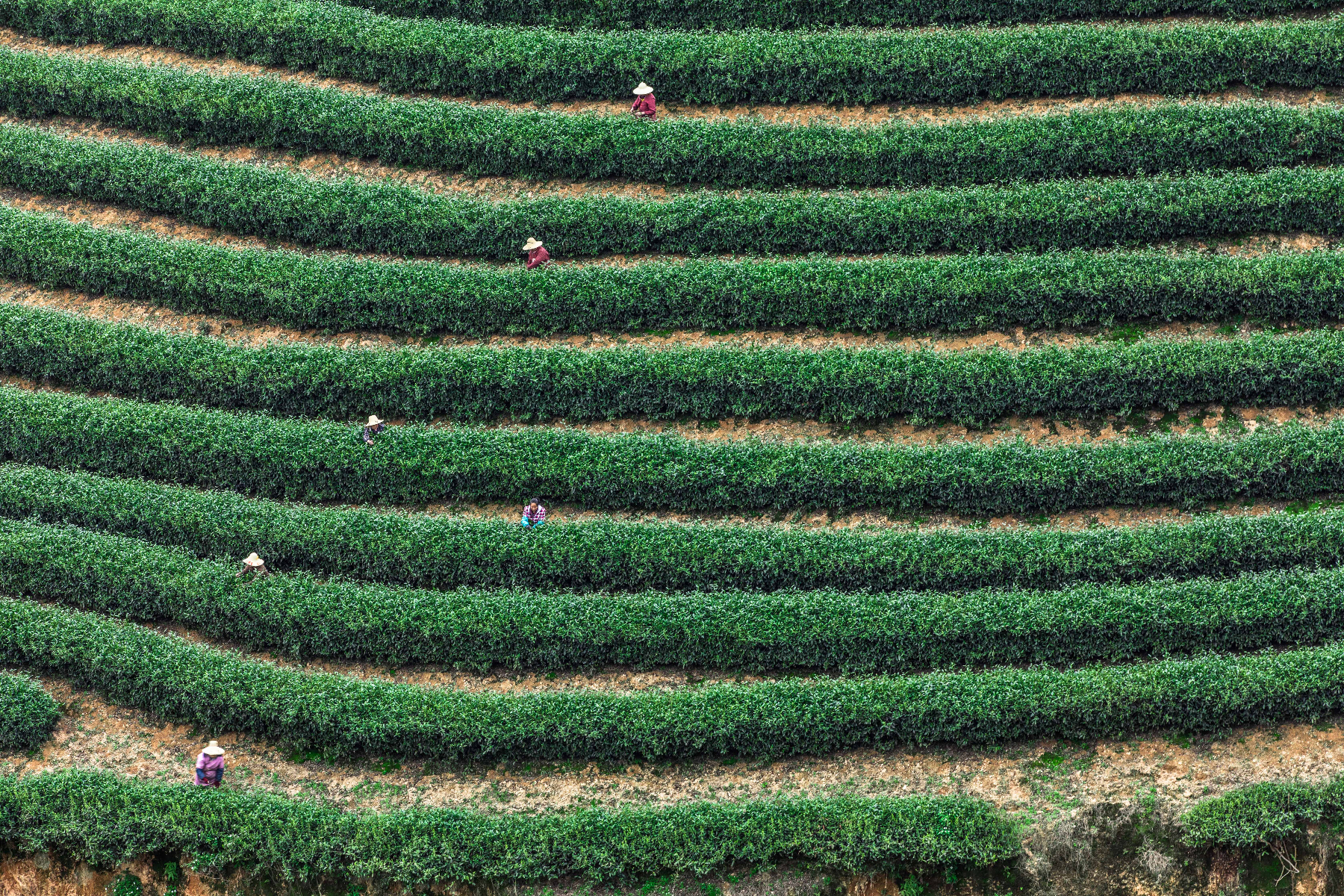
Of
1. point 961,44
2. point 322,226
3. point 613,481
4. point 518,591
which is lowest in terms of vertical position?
point 518,591

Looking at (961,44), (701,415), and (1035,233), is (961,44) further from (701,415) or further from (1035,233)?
(701,415)

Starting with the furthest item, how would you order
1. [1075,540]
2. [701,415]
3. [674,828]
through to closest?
[701,415], [1075,540], [674,828]

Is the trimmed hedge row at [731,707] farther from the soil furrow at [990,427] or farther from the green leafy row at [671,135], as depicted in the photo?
the green leafy row at [671,135]

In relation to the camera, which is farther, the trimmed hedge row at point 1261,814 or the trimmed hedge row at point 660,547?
the trimmed hedge row at point 660,547

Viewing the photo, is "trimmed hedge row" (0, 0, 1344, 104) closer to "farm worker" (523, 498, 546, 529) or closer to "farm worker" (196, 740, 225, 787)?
"farm worker" (523, 498, 546, 529)

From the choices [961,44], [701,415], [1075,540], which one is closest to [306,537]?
[701,415]

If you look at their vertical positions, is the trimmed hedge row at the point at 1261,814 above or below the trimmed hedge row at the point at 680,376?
below

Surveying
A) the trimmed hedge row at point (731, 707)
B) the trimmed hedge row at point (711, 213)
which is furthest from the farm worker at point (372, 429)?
the trimmed hedge row at point (731, 707)
